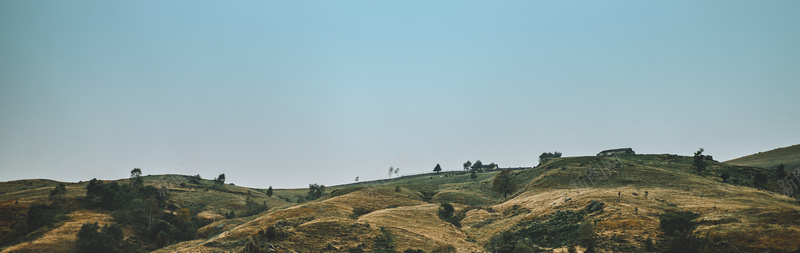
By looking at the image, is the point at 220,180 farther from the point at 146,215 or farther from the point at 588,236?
the point at 588,236

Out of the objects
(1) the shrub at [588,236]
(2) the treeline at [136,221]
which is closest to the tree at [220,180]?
(2) the treeline at [136,221]

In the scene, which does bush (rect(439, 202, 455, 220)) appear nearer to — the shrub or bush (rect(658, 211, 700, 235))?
the shrub

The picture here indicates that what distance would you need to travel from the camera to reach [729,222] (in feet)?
108

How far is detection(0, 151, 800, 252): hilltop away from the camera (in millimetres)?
32406

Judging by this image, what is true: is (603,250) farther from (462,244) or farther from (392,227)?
(392,227)

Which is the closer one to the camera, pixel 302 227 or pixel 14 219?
pixel 302 227

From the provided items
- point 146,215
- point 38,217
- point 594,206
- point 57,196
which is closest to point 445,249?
point 594,206

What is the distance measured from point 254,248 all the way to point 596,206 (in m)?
42.2

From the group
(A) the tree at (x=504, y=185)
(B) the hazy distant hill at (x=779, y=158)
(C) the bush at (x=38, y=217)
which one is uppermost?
(B) the hazy distant hill at (x=779, y=158)

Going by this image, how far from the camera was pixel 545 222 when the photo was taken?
47.9 metres

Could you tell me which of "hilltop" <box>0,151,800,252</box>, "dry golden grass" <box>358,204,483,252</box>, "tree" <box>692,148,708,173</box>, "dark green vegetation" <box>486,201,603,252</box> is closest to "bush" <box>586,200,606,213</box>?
"dark green vegetation" <box>486,201,603,252</box>

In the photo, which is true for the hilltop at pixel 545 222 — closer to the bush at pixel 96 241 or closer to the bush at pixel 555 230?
the bush at pixel 555 230

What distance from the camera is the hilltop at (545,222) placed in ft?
106

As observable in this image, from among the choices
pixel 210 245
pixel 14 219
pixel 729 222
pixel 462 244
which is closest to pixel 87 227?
pixel 14 219
